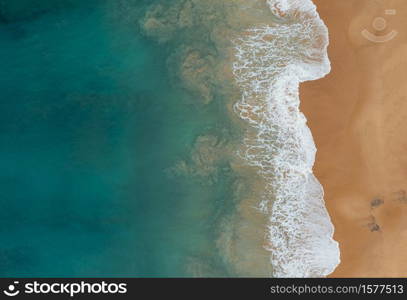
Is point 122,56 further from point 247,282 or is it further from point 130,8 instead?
point 247,282

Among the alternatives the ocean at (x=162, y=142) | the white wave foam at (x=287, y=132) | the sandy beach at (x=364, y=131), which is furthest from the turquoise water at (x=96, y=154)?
the sandy beach at (x=364, y=131)

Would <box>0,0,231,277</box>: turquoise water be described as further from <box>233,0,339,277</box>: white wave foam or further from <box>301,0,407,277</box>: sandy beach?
<box>301,0,407,277</box>: sandy beach

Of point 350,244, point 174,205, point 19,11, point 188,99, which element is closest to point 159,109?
point 188,99

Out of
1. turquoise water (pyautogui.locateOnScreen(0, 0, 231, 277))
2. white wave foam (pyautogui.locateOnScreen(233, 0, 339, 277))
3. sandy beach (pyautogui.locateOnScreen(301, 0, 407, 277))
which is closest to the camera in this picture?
white wave foam (pyautogui.locateOnScreen(233, 0, 339, 277))

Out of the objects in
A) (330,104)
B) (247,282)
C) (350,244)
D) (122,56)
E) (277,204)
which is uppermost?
(122,56)

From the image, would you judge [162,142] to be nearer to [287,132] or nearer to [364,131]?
[287,132]

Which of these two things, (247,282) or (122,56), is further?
(122,56)

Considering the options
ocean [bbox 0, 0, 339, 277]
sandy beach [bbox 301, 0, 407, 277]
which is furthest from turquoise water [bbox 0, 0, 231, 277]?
sandy beach [bbox 301, 0, 407, 277]

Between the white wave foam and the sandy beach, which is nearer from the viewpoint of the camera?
the white wave foam
